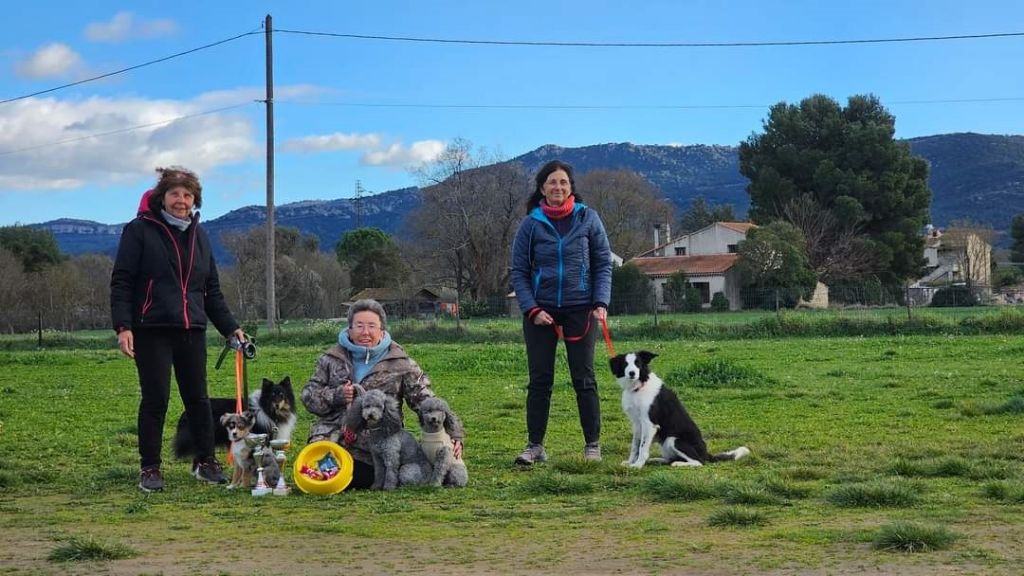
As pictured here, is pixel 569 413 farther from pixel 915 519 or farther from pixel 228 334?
pixel 915 519

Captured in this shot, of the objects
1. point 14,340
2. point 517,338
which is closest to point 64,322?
point 14,340

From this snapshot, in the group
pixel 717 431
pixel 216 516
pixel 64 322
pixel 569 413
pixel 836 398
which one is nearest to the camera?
pixel 216 516

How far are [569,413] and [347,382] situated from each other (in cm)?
457

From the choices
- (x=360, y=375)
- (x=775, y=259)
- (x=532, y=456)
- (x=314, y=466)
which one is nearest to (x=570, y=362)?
(x=532, y=456)

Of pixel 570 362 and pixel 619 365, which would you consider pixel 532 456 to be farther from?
pixel 619 365

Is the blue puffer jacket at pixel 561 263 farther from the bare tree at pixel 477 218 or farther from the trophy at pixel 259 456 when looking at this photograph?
the bare tree at pixel 477 218

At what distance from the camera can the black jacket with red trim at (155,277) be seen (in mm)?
6793

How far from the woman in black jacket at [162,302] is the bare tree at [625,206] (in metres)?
82.2

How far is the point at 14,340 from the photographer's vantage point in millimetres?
32438

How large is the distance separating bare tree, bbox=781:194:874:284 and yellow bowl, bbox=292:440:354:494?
5807cm

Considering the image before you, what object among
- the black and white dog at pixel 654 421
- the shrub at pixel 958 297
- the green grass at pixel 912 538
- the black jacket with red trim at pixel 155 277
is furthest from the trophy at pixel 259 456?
the shrub at pixel 958 297

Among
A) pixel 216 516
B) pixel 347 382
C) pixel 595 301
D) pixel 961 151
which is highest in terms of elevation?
pixel 961 151

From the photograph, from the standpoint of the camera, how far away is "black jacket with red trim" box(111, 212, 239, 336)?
6.79m

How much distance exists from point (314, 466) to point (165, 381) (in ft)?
3.81
